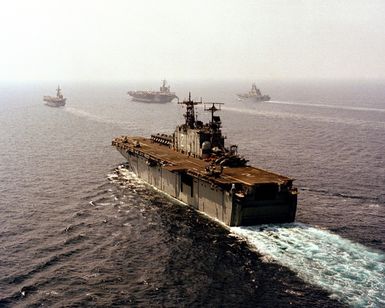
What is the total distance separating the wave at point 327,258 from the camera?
29.3m

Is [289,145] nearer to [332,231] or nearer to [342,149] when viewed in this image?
[342,149]

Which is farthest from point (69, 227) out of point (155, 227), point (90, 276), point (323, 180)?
point (323, 180)

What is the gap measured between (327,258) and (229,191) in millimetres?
10585

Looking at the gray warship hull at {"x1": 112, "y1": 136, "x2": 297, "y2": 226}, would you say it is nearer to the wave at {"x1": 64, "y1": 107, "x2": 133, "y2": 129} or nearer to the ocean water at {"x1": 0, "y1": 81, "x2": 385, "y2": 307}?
the ocean water at {"x1": 0, "y1": 81, "x2": 385, "y2": 307}

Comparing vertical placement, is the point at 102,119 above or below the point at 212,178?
below

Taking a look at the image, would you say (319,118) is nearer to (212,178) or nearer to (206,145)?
(206,145)

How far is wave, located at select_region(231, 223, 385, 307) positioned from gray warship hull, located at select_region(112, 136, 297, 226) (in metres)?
1.32

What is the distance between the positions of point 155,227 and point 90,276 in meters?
11.1

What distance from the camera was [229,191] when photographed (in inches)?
1581

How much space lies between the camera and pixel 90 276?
32062 millimetres

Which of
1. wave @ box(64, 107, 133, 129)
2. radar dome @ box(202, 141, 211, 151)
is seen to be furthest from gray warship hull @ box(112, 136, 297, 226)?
wave @ box(64, 107, 133, 129)

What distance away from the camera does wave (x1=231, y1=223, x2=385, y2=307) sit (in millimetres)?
29297

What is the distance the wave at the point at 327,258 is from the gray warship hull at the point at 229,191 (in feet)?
4.34

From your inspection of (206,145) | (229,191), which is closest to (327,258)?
(229,191)
